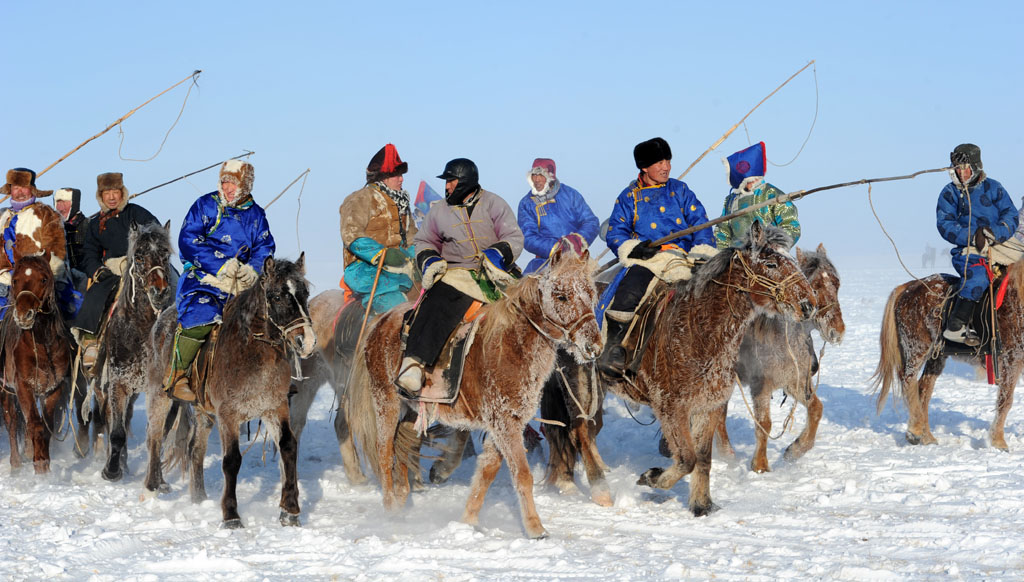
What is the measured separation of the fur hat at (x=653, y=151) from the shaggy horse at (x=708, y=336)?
4.44 feet

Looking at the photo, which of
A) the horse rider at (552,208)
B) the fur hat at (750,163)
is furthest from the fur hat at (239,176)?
the fur hat at (750,163)

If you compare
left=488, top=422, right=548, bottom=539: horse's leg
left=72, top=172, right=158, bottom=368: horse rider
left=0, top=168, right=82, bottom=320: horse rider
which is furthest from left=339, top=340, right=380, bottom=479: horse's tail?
left=0, top=168, right=82, bottom=320: horse rider

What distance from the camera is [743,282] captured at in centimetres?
732

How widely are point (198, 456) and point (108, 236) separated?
3.60m

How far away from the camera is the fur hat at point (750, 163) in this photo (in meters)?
11.4

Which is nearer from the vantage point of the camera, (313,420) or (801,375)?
(801,375)

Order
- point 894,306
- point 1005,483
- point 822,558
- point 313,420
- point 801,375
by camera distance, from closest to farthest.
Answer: point 822,558 → point 1005,483 → point 801,375 → point 894,306 → point 313,420

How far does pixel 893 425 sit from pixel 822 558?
21.3ft

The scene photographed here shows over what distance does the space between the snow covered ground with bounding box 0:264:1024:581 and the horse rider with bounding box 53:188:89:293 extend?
216cm

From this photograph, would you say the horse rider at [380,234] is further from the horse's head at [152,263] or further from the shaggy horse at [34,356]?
the shaggy horse at [34,356]

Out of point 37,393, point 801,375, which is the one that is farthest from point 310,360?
point 801,375

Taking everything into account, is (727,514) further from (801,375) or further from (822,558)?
(801,375)

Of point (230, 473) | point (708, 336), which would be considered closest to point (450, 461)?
point (230, 473)

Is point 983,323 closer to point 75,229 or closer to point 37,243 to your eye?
point 37,243
